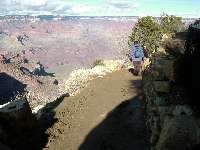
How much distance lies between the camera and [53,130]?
24859mm

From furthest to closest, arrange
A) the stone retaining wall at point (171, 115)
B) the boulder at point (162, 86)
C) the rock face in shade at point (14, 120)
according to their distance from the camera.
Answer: the rock face in shade at point (14, 120), the boulder at point (162, 86), the stone retaining wall at point (171, 115)

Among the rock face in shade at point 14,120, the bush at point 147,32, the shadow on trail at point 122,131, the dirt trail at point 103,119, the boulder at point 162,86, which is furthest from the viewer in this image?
the bush at point 147,32

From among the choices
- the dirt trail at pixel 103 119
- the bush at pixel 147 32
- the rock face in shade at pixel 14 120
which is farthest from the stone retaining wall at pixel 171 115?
the bush at pixel 147 32

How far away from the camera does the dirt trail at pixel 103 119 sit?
20.4 meters

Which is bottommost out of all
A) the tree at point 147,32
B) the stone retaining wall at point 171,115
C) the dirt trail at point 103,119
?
the dirt trail at point 103,119

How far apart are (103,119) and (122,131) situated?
116 inches

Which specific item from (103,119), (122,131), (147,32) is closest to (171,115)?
(122,131)

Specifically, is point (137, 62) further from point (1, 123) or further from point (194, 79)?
point (194, 79)

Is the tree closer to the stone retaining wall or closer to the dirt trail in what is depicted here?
the dirt trail

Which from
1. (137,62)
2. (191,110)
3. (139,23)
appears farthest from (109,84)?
(139,23)

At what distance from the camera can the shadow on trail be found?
19.6 metres

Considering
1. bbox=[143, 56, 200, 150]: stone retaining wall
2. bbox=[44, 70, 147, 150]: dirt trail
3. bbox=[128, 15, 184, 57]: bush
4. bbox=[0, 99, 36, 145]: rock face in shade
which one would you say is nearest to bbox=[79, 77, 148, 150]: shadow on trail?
bbox=[44, 70, 147, 150]: dirt trail

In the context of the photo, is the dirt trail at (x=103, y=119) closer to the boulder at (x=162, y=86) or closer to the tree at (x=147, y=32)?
the boulder at (x=162, y=86)

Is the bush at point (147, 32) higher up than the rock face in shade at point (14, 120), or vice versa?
the bush at point (147, 32)
